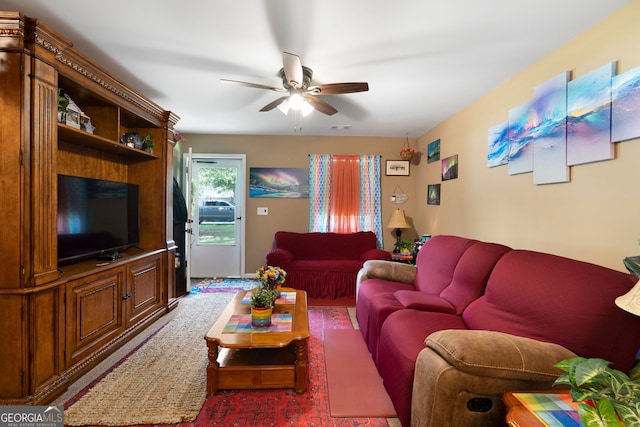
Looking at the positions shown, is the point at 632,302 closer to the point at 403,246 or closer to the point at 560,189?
the point at 560,189

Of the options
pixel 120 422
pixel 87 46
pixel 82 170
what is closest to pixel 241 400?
pixel 120 422

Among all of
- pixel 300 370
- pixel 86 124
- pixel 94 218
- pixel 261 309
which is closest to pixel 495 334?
pixel 300 370

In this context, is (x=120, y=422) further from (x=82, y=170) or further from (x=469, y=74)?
(x=469, y=74)

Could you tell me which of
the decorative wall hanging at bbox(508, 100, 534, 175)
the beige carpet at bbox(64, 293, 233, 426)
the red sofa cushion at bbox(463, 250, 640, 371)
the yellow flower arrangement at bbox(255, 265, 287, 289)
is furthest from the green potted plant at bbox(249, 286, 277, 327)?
the decorative wall hanging at bbox(508, 100, 534, 175)

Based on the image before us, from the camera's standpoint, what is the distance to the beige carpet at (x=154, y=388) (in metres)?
1.72

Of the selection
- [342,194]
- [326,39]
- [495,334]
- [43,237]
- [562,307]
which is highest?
[326,39]

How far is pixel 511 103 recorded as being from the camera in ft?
8.61

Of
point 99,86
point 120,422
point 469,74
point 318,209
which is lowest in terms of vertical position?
point 120,422

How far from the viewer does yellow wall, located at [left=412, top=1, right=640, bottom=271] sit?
1672 mm

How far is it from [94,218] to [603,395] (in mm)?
3254

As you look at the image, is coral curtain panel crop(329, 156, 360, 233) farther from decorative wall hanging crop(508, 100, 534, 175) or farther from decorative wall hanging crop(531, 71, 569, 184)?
decorative wall hanging crop(531, 71, 569, 184)

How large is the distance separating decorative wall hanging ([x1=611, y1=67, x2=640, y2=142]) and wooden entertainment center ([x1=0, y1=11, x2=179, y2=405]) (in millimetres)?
3355

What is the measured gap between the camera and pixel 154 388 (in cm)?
199

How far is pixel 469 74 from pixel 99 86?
3.09 m
